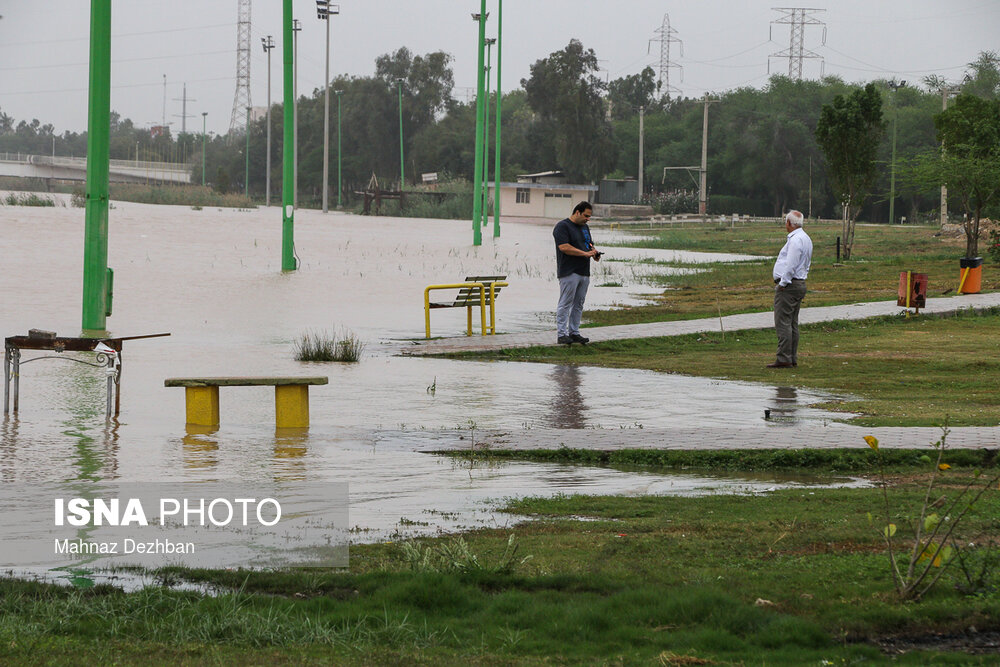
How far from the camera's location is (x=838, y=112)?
133ft

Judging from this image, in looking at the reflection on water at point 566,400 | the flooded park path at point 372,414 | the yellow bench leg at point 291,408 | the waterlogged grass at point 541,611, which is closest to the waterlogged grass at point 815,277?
the flooded park path at point 372,414

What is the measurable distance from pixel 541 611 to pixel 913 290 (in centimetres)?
1691

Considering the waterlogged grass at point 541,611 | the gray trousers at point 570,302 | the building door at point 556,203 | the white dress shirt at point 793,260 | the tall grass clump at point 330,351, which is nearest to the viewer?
the waterlogged grass at point 541,611

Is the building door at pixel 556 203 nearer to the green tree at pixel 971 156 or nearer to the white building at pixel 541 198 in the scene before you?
the white building at pixel 541 198

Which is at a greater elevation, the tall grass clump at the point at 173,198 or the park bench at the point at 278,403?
the tall grass clump at the point at 173,198

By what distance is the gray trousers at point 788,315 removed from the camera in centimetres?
1441

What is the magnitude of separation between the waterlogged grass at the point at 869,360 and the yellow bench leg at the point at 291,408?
4567 millimetres

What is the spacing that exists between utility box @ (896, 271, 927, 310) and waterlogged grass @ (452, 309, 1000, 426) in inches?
11.6

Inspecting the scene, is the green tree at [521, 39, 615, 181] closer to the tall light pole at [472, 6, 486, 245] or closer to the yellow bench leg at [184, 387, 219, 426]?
the tall light pole at [472, 6, 486, 245]

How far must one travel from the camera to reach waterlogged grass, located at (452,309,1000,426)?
444 inches

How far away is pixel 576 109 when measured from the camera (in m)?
116

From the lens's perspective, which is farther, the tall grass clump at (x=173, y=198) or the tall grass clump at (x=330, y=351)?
the tall grass clump at (x=173, y=198)

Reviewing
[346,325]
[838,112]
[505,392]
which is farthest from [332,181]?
[505,392]

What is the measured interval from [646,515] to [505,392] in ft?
18.8
